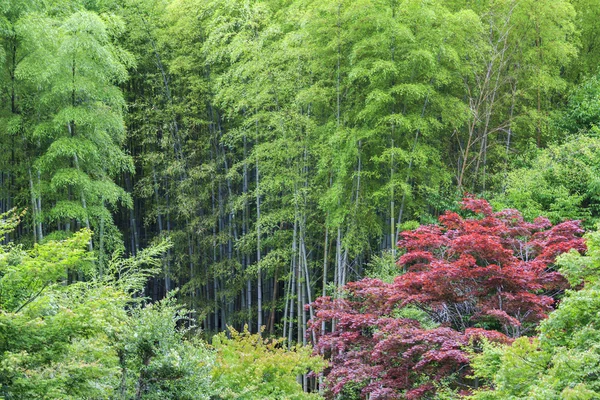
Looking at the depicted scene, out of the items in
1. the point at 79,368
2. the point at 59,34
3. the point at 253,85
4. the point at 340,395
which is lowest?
Result: the point at 340,395

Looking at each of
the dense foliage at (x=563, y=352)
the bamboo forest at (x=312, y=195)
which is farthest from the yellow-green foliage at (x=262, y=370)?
the dense foliage at (x=563, y=352)

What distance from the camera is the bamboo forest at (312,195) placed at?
5.20 meters

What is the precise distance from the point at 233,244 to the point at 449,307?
676cm

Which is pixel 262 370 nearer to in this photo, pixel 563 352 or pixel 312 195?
pixel 563 352

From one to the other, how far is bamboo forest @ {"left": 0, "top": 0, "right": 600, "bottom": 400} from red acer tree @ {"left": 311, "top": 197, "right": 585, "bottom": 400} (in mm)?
33

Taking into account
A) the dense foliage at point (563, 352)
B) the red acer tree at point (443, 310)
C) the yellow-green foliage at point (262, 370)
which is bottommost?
the yellow-green foliage at point (262, 370)

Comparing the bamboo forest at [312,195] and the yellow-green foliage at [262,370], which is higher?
the bamboo forest at [312,195]

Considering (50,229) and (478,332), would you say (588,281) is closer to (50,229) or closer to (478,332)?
(478,332)

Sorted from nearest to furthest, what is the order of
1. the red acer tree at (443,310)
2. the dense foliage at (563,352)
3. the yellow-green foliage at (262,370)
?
the dense foliage at (563,352) < the red acer tree at (443,310) < the yellow-green foliage at (262,370)

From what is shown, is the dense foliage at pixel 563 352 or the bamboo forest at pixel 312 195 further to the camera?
the bamboo forest at pixel 312 195

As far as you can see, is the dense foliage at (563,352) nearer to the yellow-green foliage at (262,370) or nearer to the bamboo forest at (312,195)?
the bamboo forest at (312,195)

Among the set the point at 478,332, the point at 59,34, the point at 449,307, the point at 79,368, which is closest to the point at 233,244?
the point at 59,34

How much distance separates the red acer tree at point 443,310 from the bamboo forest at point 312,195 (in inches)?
1.3

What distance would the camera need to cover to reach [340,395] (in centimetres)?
815
